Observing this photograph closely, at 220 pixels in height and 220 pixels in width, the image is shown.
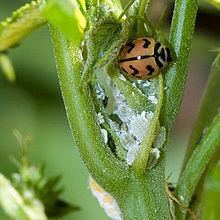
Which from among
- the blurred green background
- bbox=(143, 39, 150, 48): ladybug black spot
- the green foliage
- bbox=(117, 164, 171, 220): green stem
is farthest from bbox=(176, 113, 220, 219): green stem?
the blurred green background

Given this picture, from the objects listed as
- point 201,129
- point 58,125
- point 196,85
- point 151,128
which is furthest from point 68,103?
point 196,85

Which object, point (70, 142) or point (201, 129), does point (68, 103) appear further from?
point (70, 142)

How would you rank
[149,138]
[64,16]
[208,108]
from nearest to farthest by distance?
1. [64,16]
2. [149,138]
3. [208,108]

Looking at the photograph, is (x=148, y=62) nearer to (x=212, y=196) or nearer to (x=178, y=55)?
(x=178, y=55)

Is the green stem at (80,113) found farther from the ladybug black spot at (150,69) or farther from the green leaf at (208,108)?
the green leaf at (208,108)

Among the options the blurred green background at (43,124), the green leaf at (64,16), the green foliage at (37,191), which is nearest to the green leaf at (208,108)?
the green foliage at (37,191)

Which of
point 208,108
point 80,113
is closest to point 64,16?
point 80,113

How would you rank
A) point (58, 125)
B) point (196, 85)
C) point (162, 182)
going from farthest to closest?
point (196, 85)
point (58, 125)
point (162, 182)
